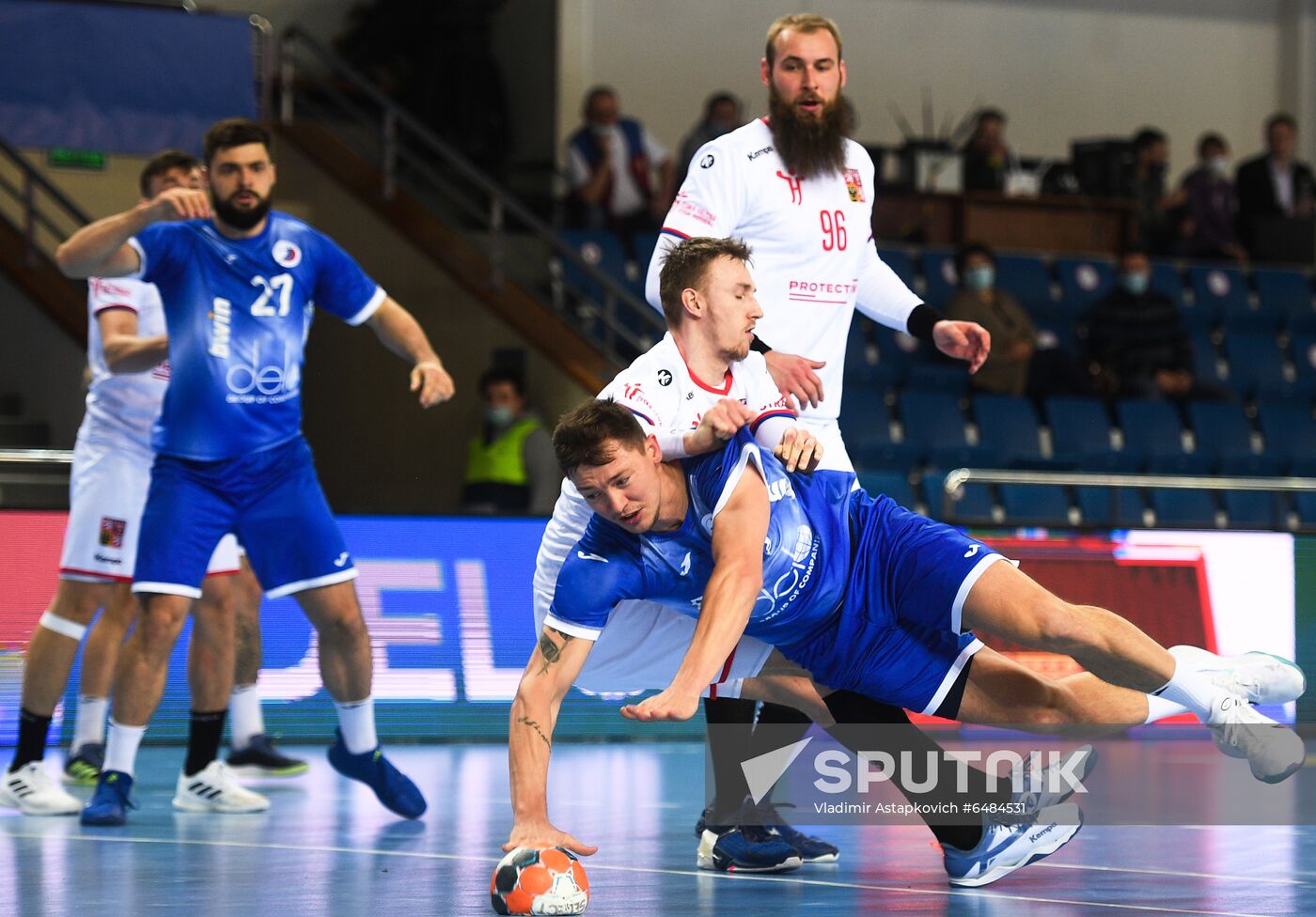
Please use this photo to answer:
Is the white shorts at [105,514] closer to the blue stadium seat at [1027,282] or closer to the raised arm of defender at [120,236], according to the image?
the raised arm of defender at [120,236]

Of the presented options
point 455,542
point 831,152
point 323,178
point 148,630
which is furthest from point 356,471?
point 831,152

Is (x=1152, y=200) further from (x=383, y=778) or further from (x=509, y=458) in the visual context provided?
(x=383, y=778)

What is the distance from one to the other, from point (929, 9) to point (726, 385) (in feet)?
46.6

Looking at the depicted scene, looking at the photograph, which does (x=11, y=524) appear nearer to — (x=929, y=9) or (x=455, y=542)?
(x=455, y=542)

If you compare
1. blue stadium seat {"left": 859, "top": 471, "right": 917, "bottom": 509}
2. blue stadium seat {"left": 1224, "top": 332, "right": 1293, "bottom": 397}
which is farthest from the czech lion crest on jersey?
blue stadium seat {"left": 1224, "top": 332, "right": 1293, "bottom": 397}

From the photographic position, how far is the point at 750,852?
510 cm

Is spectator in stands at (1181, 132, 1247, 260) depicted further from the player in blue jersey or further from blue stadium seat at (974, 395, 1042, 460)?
the player in blue jersey

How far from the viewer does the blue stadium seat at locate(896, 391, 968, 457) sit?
1243 centimetres

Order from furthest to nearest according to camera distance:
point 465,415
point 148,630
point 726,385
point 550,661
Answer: point 465,415
point 148,630
point 726,385
point 550,661

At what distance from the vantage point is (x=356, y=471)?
43.5 ft

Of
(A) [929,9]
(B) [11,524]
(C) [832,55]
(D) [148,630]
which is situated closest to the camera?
(C) [832,55]

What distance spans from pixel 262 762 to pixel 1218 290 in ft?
33.9

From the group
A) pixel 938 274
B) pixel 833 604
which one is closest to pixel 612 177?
pixel 938 274

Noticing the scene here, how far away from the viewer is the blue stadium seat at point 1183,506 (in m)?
12.0
